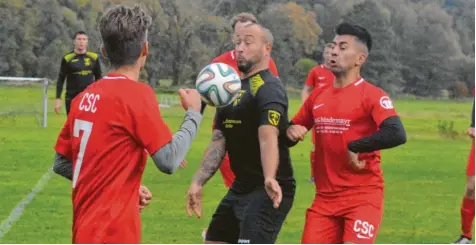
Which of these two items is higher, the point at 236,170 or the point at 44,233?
the point at 236,170

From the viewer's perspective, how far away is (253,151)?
717 centimetres

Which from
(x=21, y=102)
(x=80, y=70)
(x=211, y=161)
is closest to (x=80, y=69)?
(x=80, y=70)

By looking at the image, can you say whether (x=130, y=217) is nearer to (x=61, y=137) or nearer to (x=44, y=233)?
(x=61, y=137)

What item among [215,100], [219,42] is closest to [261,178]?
[215,100]

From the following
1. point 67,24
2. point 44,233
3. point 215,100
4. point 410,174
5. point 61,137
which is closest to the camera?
point 61,137

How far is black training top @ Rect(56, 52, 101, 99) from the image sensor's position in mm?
19234

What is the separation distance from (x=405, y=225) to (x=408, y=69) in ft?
213

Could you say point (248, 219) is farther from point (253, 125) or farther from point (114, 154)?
point (114, 154)

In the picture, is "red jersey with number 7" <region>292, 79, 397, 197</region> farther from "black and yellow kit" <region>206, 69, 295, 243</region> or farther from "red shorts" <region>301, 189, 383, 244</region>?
"black and yellow kit" <region>206, 69, 295, 243</region>

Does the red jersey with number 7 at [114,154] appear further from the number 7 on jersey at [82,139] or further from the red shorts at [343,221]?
the red shorts at [343,221]

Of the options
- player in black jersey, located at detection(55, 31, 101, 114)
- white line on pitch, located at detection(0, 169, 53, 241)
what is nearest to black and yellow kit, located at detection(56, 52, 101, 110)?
player in black jersey, located at detection(55, 31, 101, 114)

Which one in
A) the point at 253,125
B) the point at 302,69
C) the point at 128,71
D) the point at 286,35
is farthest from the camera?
the point at 286,35

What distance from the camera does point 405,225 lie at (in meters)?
12.3

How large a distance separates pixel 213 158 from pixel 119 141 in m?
2.31
